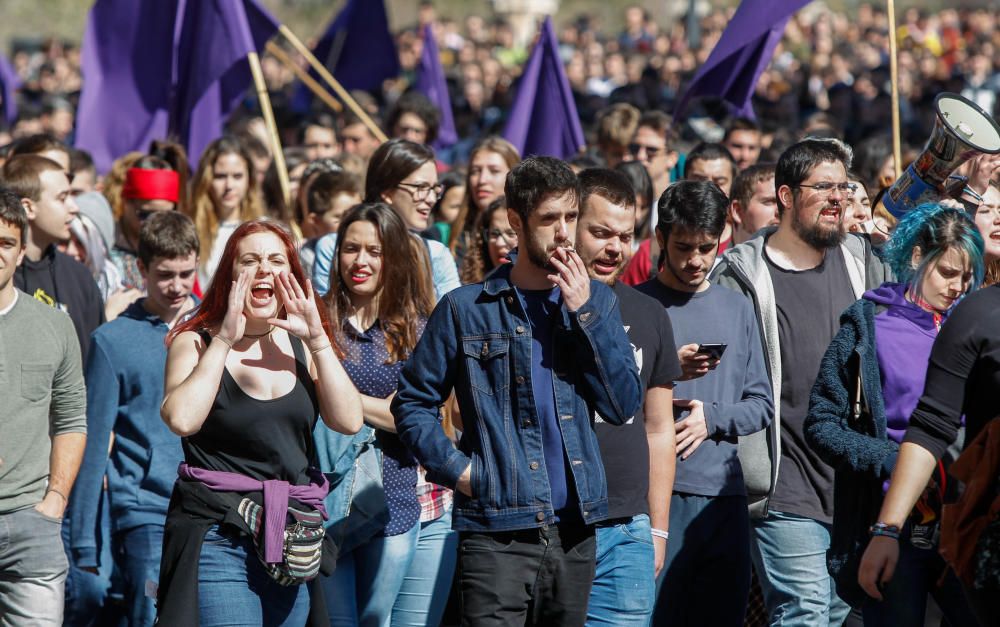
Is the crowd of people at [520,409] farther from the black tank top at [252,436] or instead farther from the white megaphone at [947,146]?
the white megaphone at [947,146]

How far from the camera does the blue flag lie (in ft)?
35.3

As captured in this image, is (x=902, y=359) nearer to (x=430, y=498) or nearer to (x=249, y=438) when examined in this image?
(x=430, y=498)

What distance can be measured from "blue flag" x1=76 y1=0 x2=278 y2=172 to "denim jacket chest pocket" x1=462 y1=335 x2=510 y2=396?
20.7 ft

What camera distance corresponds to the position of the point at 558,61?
1127 centimetres

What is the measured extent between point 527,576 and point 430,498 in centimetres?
140

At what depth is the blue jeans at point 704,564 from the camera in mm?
5824

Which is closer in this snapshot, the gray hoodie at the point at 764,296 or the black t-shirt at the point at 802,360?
the gray hoodie at the point at 764,296

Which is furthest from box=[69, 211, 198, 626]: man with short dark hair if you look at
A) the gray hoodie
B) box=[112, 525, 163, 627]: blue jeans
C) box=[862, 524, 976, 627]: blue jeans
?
box=[862, 524, 976, 627]: blue jeans

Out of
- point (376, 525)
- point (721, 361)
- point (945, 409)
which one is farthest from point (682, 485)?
point (945, 409)

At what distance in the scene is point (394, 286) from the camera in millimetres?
6203

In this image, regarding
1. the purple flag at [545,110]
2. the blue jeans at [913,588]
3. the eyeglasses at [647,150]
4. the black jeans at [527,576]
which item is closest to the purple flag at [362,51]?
the purple flag at [545,110]

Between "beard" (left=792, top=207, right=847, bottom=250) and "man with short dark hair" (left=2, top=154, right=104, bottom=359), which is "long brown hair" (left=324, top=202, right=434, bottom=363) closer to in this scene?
"beard" (left=792, top=207, right=847, bottom=250)

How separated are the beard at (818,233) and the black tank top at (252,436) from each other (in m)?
2.28

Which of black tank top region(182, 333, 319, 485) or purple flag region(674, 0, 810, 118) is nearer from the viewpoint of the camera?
black tank top region(182, 333, 319, 485)
